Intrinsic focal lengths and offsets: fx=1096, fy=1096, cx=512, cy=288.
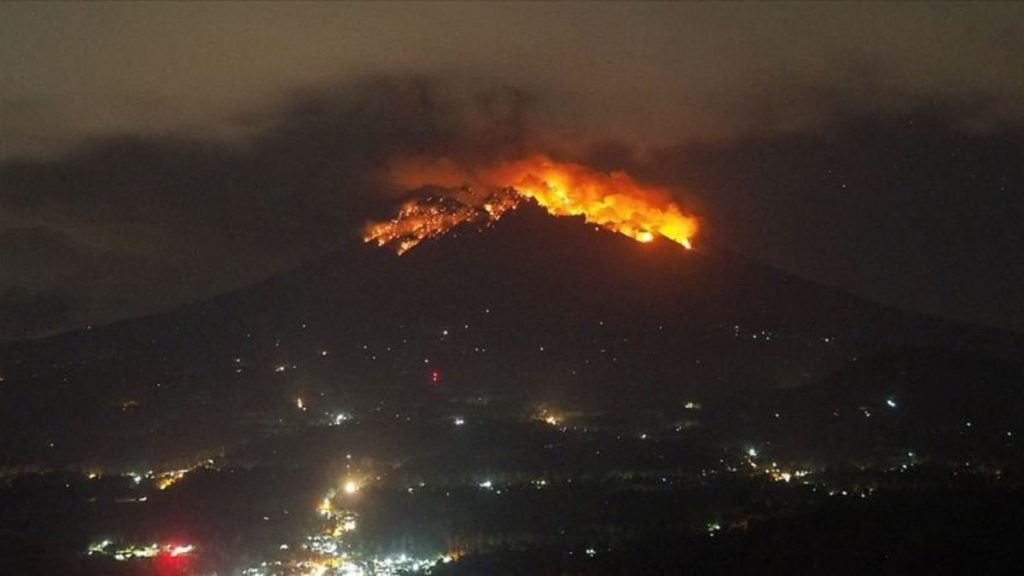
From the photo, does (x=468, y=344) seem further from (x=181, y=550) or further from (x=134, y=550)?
(x=134, y=550)

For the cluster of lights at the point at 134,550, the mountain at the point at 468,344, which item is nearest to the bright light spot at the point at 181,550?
the cluster of lights at the point at 134,550

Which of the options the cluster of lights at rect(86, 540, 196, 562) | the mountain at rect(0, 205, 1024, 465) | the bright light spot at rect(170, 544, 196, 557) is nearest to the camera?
the cluster of lights at rect(86, 540, 196, 562)

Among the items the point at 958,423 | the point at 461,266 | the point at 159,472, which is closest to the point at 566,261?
the point at 461,266

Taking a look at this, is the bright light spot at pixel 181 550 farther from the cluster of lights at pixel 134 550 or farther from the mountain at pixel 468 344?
the mountain at pixel 468 344

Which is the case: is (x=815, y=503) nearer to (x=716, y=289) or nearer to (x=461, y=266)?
(x=716, y=289)

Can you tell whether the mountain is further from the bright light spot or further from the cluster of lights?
the bright light spot

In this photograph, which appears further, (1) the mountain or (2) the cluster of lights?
(1) the mountain

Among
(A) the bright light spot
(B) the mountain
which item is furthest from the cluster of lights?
(B) the mountain

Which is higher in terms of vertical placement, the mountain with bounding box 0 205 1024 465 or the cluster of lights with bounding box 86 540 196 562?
the mountain with bounding box 0 205 1024 465

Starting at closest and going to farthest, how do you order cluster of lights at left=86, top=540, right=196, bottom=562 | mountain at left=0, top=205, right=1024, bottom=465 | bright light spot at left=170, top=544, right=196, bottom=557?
cluster of lights at left=86, top=540, right=196, bottom=562
bright light spot at left=170, top=544, right=196, bottom=557
mountain at left=0, top=205, right=1024, bottom=465
